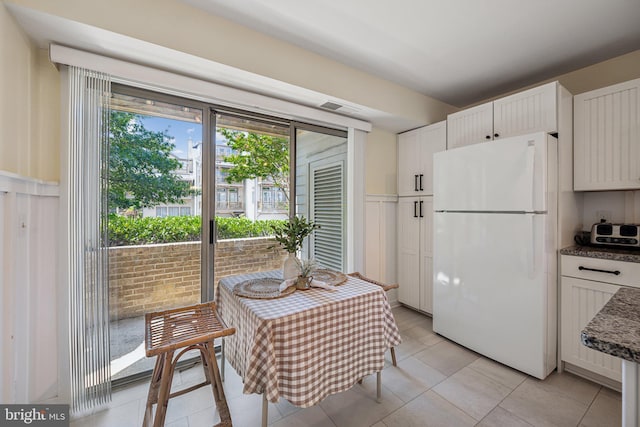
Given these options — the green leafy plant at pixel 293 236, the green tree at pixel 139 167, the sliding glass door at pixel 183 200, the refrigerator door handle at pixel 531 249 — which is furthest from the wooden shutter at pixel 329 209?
the refrigerator door handle at pixel 531 249

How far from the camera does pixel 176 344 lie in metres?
1.25

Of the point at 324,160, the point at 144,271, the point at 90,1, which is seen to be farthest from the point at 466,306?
the point at 90,1

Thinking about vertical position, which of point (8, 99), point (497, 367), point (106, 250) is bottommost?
point (497, 367)

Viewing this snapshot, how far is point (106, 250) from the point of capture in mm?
1699

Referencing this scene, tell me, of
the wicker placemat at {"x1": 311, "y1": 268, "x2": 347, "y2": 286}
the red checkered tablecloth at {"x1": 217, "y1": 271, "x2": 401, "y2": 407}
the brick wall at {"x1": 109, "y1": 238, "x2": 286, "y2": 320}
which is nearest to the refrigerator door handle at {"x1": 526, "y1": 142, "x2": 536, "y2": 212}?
the red checkered tablecloth at {"x1": 217, "y1": 271, "x2": 401, "y2": 407}

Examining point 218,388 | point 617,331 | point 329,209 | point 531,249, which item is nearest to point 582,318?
point 531,249

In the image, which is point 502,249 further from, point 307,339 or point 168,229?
point 168,229

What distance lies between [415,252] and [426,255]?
5.8 inches

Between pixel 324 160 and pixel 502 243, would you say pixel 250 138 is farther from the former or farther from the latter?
pixel 502 243

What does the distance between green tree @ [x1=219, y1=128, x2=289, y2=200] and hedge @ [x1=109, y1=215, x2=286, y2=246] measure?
395 millimetres

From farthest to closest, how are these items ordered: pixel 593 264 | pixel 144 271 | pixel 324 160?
pixel 324 160
pixel 144 271
pixel 593 264

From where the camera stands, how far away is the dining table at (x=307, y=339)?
1.30 meters

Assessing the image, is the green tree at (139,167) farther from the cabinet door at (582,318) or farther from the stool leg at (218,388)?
the cabinet door at (582,318)

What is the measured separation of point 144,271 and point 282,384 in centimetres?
137
